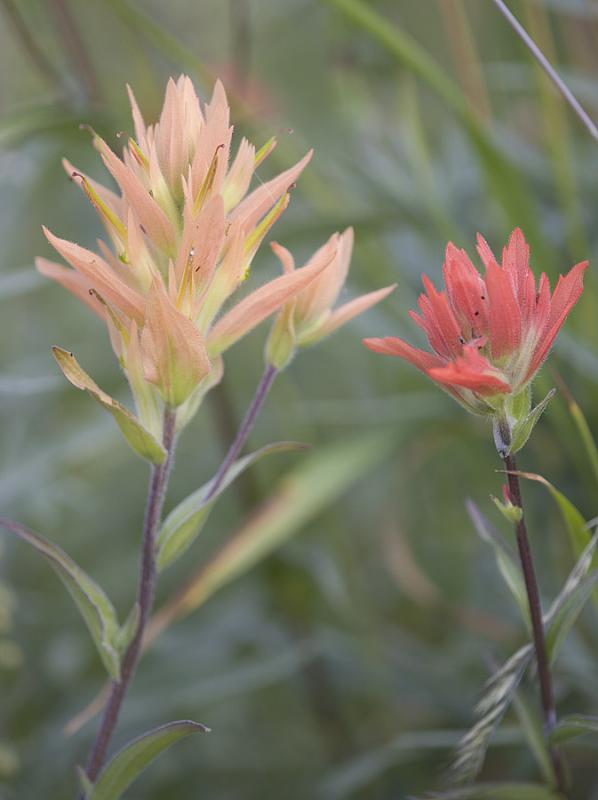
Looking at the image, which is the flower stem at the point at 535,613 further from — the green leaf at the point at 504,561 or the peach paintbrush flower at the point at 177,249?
the peach paintbrush flower at the point at 177,249

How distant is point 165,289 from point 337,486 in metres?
0.48

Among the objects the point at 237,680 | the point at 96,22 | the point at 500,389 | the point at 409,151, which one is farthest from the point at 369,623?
the point at 96,22

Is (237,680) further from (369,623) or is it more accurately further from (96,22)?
(96,22)

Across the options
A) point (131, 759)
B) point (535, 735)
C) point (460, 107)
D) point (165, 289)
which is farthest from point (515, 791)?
point (460, 107)

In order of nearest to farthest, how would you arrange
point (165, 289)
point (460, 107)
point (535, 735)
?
point (165, 289) < point (535, 735) < point (460, 107)

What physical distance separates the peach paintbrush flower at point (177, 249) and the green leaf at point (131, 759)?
0.49 ft

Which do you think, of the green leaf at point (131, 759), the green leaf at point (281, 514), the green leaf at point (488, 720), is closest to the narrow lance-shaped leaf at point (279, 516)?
the green leaf at point (281, 514)

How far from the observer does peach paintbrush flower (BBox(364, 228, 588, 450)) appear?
1.30 feet

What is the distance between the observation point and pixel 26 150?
94cm

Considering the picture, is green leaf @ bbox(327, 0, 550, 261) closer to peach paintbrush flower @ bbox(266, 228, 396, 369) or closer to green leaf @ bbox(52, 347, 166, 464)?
peach paintbrush flower @ bbox(266, 228, 396, 369)

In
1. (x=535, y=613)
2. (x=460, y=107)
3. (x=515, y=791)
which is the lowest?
(x=515, y=791)

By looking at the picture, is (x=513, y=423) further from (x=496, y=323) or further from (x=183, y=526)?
(x=183, y=526)

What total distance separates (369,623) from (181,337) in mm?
663

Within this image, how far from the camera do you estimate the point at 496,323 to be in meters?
0.40
